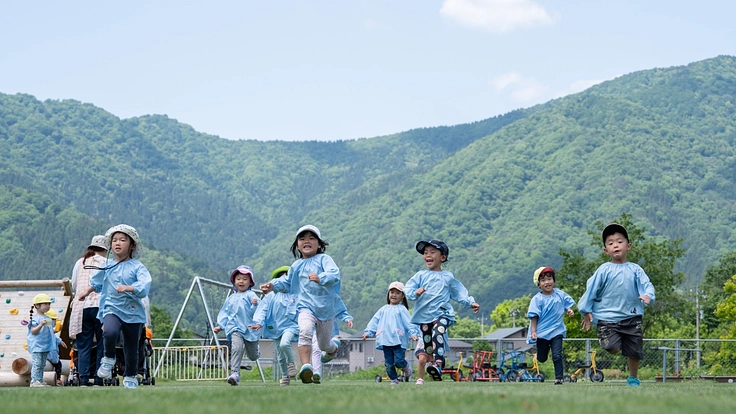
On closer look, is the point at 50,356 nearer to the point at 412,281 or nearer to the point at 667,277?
the point at 412,281

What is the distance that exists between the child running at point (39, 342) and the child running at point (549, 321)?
671 cm

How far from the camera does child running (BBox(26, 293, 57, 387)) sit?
1389 cm

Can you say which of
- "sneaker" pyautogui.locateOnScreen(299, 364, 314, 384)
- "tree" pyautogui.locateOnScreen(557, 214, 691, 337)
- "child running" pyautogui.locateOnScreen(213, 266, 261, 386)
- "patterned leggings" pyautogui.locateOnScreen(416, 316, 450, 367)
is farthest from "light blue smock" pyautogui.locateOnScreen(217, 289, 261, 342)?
"tree" pyautogui.locateOnScreen(557, 214, 691, 337)

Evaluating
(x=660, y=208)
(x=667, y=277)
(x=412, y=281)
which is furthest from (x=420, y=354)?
(x=660, y=208)

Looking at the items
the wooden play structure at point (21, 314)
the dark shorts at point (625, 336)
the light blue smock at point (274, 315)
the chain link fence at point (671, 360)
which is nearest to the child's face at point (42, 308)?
the wooden play structure at point (21, 314)

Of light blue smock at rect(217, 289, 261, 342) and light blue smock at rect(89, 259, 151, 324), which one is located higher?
light blue smock at rect(89, 259, 151, 324)

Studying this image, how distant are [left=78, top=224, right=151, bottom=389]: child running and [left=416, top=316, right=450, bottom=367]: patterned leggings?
14.2 feet

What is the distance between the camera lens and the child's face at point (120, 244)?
11078 millimetres

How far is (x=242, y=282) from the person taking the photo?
16188mm

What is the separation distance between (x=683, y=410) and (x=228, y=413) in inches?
98.5

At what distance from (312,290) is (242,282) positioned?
437cm

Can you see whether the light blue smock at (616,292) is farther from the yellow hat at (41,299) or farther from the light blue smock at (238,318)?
the yellow hat at (41,299)

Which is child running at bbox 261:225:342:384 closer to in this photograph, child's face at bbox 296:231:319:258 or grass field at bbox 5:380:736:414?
child's face at bbox 296:231:319:258

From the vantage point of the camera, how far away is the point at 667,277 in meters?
40.3
